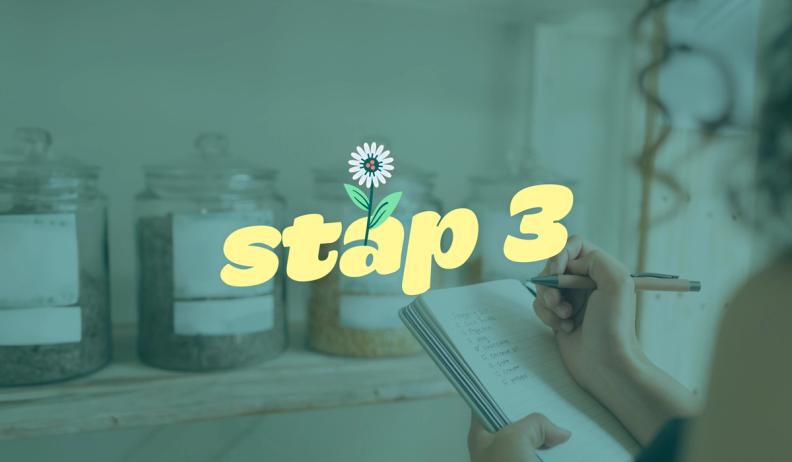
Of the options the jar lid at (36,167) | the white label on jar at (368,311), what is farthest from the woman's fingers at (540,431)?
the jar lid at (36,167)

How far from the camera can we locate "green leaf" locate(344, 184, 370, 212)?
72 cm

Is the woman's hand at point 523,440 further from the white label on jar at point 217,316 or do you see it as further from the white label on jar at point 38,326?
the white label on jar at point 38,326

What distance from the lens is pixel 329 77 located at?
858 mm

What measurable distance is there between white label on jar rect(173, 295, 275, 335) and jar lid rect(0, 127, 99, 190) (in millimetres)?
164

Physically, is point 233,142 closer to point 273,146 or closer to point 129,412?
point 273,146

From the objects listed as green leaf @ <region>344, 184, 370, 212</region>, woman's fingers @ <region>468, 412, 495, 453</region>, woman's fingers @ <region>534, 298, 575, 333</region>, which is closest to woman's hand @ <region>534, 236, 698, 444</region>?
woman's fingers @ <region>534, 298, 575, 333</region>

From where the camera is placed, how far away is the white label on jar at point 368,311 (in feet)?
2.30

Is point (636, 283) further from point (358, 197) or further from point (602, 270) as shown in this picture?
point (358, 197)

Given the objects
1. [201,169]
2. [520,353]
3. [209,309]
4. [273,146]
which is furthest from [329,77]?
[520,353]

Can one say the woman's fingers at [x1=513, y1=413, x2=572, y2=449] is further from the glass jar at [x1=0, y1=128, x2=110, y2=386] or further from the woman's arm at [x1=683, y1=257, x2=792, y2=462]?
the glass jar at [x1=0, y1=128, x2=110, y2=386]

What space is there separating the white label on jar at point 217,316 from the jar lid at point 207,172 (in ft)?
0.45

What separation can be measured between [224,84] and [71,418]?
0.44 meters

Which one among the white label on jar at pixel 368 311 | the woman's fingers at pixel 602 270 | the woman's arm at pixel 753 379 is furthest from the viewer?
the white label on jar at pixel 368 311

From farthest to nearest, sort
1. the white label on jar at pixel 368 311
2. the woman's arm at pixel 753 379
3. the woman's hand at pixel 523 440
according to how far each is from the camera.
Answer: the white label on jar at pixel 368 311 → the woman's hand at pixel 523 440 → the woman's arm at pixel 753 379
